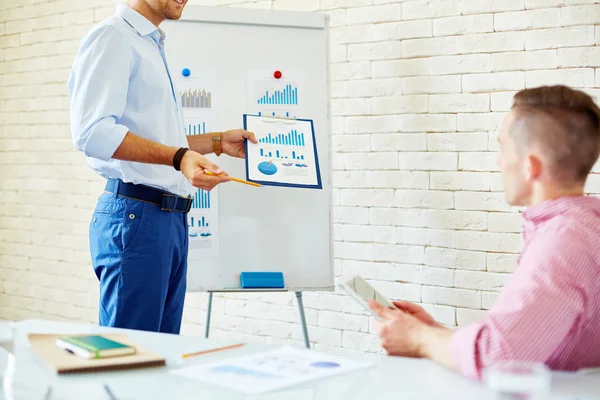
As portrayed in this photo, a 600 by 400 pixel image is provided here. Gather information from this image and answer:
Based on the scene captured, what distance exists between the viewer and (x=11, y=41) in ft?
14.6

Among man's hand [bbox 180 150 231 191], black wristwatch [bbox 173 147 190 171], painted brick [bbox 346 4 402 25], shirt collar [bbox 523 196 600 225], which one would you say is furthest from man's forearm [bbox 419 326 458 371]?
painted brick [bbox 346 4 402 25]

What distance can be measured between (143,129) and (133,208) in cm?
25

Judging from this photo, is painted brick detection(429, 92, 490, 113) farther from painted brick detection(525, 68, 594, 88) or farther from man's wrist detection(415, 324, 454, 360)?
man's wrist detection(415, 324, 454, 360)

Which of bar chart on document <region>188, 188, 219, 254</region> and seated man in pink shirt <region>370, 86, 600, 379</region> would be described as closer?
seated man in pink shirt <region>370, 86, 600, 379</region>

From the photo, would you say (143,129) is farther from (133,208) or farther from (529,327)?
(529,327)

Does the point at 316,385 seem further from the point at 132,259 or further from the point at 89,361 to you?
the point at 132,259

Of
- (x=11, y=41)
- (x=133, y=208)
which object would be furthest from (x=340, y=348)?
(x=11, y=41)

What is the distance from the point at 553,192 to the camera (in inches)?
52.1

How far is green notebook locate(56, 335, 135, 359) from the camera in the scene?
1277 mm

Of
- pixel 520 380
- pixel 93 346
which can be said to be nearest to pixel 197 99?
pixel 93 346

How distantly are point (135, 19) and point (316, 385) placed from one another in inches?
59.4

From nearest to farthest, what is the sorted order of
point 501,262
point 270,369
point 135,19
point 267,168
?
point 270,369
point 135,19
point 267,168
point 501,262

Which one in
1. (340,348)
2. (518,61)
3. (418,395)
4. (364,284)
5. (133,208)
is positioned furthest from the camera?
(340,348)

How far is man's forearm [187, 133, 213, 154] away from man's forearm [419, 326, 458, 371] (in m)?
1.51
